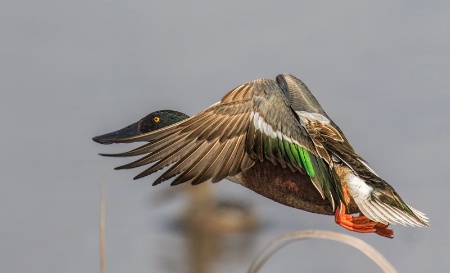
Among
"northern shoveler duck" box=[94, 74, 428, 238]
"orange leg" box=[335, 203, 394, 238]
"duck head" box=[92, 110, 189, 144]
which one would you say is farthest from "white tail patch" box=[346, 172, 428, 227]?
"duck head" box=[92, 110, 189, 144]

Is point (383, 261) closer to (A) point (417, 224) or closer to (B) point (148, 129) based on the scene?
(A) point (417, 224)

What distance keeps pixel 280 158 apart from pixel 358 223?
2.34 feet

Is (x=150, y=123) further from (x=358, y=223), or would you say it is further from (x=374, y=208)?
(x=374, y=208)

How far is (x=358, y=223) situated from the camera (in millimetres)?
6023

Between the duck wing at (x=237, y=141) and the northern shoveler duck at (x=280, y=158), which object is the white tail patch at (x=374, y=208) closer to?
the northern shoveler duck at (x=280, y=158)

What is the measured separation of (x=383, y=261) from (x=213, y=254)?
3.75 m

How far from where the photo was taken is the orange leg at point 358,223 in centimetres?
594

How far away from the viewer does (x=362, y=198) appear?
234 inches

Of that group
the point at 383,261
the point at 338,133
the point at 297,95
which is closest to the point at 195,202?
the point at 297,95

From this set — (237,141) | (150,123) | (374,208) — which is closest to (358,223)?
(374,208)

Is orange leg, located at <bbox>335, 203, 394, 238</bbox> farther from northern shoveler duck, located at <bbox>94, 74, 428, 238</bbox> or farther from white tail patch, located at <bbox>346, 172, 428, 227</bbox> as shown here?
white tail patch, located at <bbox>346, 172, 428, 227</bbox>

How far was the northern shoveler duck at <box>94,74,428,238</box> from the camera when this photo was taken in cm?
568

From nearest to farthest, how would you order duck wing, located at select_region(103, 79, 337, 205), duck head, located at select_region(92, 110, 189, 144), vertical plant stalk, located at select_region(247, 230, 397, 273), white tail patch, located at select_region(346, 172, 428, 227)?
1. vertical plant stalk, located at select_region(247, 230, 397, 273)
2. duck wing, located at select_region(103, 79, 337, 205)
3. white tail patch, located at select_region(346, 172, 428, 227)
4. duck head, located at select_region(92, 110, 189, 144)

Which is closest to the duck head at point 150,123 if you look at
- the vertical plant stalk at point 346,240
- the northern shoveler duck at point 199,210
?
the northern shoveler duck at point 199,210
